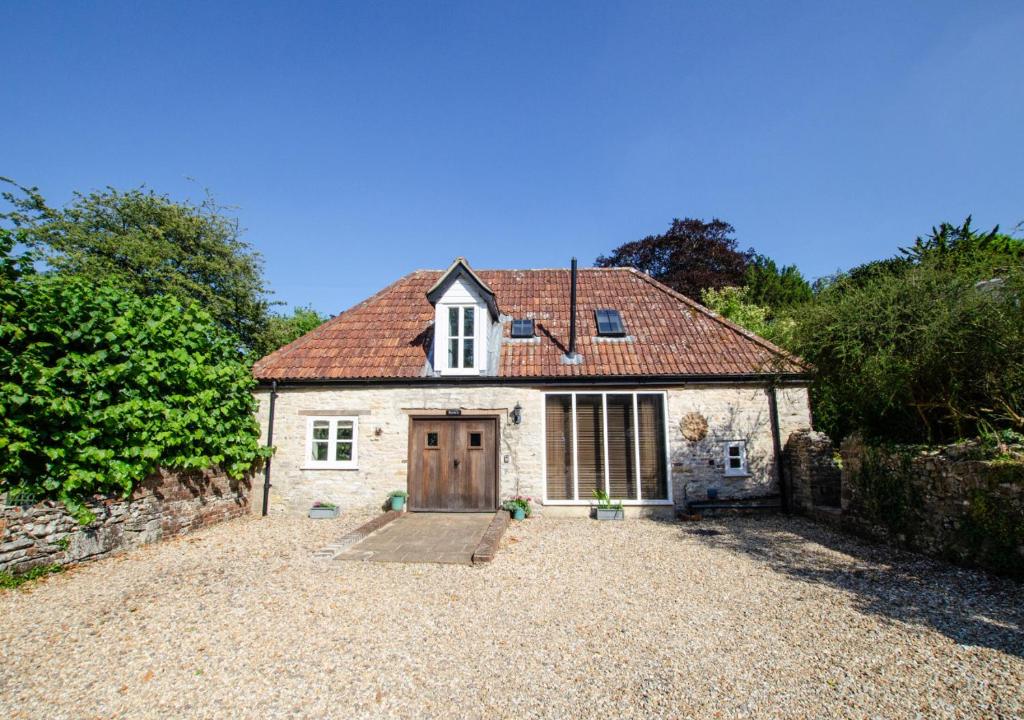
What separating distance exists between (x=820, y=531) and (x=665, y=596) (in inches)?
224

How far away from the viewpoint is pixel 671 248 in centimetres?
2886

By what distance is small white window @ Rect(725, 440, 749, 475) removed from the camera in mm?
11828

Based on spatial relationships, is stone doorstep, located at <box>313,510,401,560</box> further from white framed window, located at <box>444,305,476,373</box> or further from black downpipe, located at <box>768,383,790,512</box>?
black downpipe, located at <box>768,383,790,512</box>

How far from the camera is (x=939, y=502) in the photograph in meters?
7.82

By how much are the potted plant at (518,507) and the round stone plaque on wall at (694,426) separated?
4232 mm

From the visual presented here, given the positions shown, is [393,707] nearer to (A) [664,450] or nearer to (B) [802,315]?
(A) [664,450]

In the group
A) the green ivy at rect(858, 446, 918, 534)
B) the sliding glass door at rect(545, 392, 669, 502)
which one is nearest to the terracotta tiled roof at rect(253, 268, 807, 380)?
the sliding glass door at rect(545, 392, 669, 502)

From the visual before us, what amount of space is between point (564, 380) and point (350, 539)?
6073 mm

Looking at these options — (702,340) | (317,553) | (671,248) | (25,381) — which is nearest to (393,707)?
(317,553)

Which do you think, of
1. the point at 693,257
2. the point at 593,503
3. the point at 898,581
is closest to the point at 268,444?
the point at 593,503

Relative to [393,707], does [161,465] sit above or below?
above

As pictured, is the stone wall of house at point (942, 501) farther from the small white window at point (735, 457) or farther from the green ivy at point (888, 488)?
the small white window at point (735, 457)

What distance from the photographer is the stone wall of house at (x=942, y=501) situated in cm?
672

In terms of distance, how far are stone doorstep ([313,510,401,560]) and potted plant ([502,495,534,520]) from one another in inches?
105
